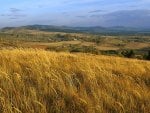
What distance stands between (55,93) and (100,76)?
142 centimetres

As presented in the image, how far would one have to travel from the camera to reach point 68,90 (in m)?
5.84

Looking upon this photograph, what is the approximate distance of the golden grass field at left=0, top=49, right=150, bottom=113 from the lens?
5234mm

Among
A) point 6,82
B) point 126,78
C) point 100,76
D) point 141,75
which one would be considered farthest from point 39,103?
point 141,75

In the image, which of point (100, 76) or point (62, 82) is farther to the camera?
point (100, 76)

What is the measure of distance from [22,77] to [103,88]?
1.47m

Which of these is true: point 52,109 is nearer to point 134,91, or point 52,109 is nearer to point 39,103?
point 39,103

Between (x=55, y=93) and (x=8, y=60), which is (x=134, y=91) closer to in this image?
(x=55, y=93)

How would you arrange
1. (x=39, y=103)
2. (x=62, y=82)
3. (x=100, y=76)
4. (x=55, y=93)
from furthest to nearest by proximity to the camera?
(x=100, y=76) → (x=62, y=82) → (x=55, y=93) → (x=39, y=103)

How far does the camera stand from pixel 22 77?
648 cm

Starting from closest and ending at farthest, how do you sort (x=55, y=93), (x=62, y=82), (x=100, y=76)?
(x=55, y=93)
(x=62, y=82)
(x=100, y=76)

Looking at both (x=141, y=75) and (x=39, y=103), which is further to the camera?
(x=141, y=75)

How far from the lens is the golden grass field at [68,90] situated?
5234 millimetres

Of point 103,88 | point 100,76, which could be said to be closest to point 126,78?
point 100,76

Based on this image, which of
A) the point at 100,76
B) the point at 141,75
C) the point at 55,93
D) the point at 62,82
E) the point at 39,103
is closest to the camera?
the point at 39,103
